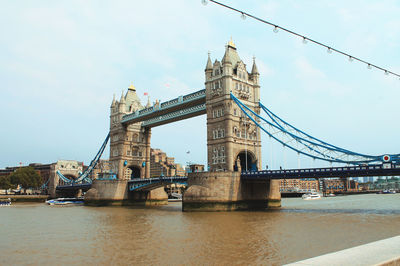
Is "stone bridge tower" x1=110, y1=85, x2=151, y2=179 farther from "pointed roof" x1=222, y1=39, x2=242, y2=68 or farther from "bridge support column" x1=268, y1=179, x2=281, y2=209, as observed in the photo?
"bridge support column" x1=268, y1=179, x2=281, y2=209

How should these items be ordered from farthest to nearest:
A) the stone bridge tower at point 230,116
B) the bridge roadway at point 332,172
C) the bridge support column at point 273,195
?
the stone bridge tower at point 230,116
the bridge support column at point 273,195
the bridge roadway at point 332,172

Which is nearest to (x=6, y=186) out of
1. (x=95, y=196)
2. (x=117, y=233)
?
(x=95, y=196)

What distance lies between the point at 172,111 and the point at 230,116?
15.9 meters

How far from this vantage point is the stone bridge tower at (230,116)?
45.9 metres

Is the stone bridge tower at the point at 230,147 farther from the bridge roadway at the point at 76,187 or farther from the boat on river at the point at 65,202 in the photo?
the bridge roadway at the point at 76,187

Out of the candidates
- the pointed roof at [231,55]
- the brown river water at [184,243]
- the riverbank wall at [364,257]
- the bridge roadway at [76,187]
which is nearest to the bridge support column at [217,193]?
the brown river water at [184,243]

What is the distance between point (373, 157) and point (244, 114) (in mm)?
18432

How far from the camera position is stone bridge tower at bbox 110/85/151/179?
6725 centimetres

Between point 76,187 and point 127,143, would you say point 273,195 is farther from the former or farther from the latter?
point 76,187

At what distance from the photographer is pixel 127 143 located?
2675 inches

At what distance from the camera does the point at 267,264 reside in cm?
1343

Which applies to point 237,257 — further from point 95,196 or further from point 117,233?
point 95,196

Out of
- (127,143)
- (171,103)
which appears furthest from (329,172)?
(127,143)

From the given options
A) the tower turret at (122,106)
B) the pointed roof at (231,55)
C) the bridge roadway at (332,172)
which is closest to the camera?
the bridge roadway at (332,172)
